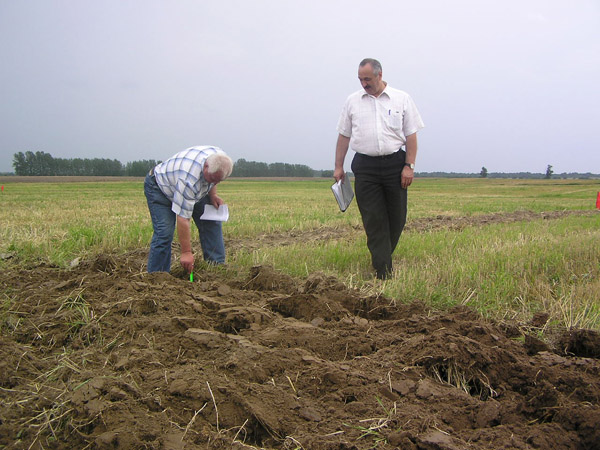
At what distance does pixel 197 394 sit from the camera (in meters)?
2.16

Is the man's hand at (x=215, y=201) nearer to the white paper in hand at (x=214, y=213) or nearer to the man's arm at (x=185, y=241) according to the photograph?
the white paper in hand at (x=214, y=213)

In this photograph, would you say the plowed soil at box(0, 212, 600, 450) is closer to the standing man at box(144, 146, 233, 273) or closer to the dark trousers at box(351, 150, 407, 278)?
the standing man at box(144, 146, 233, 273)

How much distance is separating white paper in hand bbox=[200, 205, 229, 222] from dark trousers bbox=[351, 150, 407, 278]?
156cm

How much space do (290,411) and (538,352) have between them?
167 cm

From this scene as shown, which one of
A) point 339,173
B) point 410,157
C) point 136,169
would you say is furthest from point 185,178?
point 136,169

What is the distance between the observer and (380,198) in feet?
17.9

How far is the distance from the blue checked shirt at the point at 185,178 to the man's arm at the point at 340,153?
1467 millimetres

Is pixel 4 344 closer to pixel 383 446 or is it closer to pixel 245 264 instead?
pixel 383 446

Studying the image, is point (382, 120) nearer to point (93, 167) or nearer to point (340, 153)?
point (340, 153)

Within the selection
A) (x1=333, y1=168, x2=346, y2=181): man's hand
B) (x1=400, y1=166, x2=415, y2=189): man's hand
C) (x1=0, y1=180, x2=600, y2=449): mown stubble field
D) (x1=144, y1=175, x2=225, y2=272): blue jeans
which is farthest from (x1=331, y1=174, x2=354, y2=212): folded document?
(x1=144, y1=175, x2=225, y2=272): blue jeans

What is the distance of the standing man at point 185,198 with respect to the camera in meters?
4.50

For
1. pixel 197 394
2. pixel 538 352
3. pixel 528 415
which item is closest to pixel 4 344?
pixel 197 394

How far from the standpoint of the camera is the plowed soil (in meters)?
1.91

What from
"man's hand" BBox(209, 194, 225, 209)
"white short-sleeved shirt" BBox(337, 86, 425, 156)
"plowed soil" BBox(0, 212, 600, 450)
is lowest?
"plowed soil" BBox(0, 212, 600, 450)
